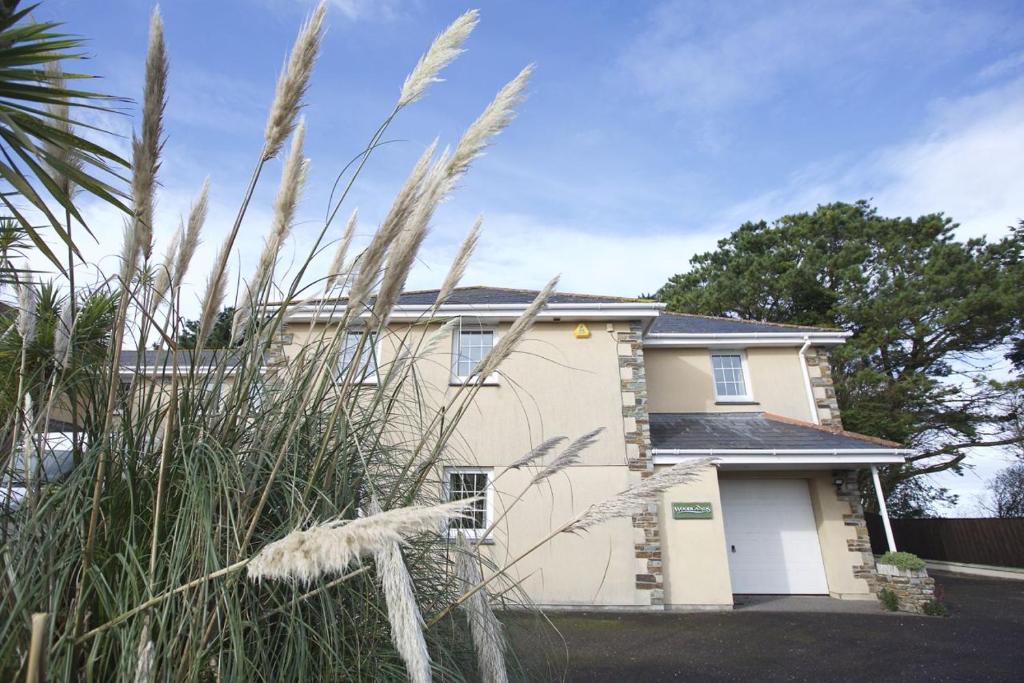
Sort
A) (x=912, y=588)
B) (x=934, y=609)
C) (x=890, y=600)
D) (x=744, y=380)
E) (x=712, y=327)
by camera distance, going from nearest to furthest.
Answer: (x=934, y=609), (x=912, y=588), (x=890, y=600), (x=744, y=380), (x=712, y=327)

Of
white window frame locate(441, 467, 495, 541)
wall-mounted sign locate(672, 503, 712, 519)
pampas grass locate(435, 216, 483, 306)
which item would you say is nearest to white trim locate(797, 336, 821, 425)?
wall-mounted sign locate(672, 503, 712, 519)

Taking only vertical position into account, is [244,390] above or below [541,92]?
below

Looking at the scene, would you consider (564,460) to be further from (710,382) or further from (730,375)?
(730,375)

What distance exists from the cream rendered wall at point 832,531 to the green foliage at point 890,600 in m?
0.92

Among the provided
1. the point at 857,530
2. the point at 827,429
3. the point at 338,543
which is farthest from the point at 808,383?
the point at 338,543

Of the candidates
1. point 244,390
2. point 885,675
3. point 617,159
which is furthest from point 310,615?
point 885,675

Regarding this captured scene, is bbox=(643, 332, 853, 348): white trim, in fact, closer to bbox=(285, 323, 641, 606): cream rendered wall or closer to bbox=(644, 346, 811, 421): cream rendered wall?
bbox=(644, 346, 811, 421): cream rendered wall

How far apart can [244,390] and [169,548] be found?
0.58m

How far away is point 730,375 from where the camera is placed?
43.4 feet

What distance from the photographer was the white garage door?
36.7ft

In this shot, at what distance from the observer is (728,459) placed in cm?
1027

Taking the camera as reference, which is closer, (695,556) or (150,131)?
(150,131)

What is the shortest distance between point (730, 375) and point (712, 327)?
138 centimetres

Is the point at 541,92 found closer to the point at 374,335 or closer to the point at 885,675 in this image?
the point at 374,335
